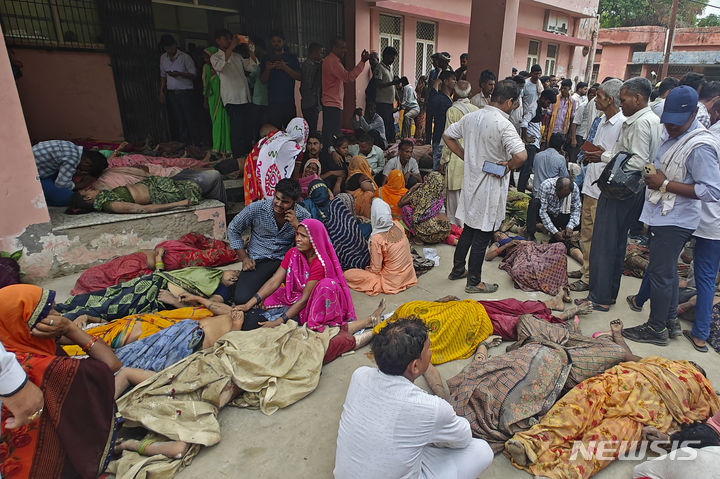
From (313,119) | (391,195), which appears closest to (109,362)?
(391,195)

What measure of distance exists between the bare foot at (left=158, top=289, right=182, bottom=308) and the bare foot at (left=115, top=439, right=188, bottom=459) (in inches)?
54.2

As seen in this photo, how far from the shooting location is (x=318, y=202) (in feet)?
15.6

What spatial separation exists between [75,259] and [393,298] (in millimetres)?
3190

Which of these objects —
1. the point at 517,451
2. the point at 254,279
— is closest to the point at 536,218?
the point at 254,279

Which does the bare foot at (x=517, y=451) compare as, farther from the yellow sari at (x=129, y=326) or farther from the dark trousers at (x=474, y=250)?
the yellow sari at (x=129, y=326)

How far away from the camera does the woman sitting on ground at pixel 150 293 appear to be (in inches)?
132

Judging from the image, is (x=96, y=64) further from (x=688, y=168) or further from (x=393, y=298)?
(x=688, y=168)

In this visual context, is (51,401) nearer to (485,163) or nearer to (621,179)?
(485,163)

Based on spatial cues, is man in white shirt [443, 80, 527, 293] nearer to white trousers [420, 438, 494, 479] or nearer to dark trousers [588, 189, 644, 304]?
dark trousers [588, 189, 644, 304]

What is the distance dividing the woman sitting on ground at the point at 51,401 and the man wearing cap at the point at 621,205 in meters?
3.83

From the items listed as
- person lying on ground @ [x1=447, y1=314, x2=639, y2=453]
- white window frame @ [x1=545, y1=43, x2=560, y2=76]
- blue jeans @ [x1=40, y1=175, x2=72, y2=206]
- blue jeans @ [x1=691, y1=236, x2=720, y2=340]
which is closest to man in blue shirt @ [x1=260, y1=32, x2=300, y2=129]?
blue jeans @ [x1=40, y1=175, x2=72, y2=206]

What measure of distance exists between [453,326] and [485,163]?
1633mm

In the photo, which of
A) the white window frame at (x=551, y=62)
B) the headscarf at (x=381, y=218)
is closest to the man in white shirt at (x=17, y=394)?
the headscarf at (x=381, y=218)

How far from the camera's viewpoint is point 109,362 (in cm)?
238
